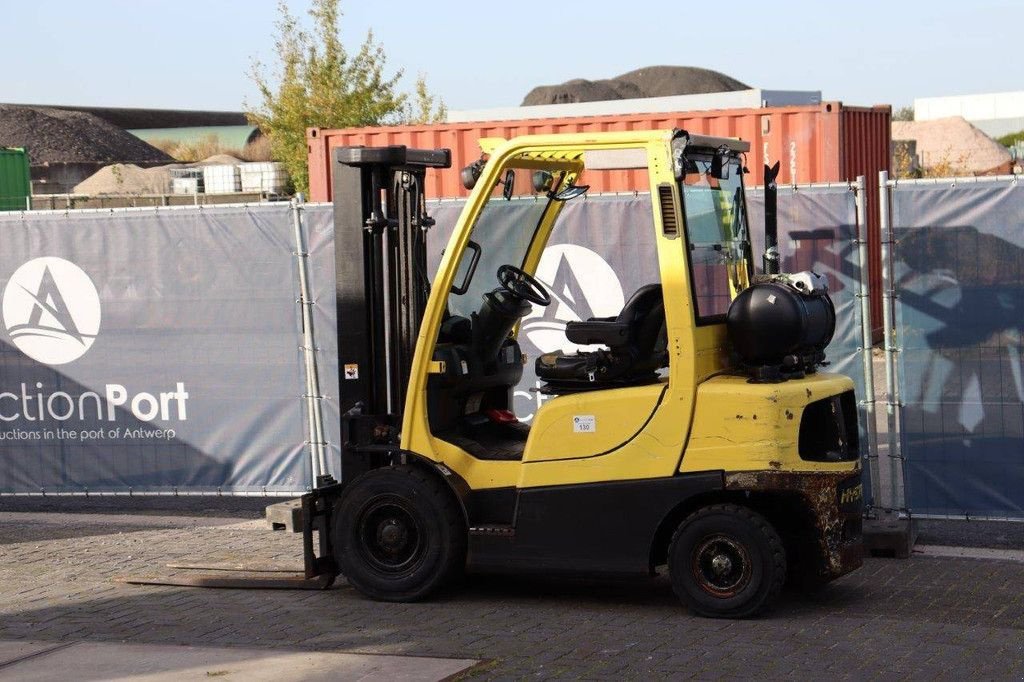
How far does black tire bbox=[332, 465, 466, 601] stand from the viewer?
730 centimetres

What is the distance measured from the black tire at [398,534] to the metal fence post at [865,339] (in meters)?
2.75

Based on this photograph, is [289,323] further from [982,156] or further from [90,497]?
[982,156]

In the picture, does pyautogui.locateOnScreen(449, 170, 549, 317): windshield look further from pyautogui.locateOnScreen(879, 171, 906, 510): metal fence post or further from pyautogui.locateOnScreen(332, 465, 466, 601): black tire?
pyautogui.locateOnScreen(879, 171, 906, 510): metal fence post

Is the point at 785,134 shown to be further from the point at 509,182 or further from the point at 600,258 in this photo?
the point at 509,182

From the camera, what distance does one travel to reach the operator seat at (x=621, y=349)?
704cm

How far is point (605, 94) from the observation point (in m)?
64.3

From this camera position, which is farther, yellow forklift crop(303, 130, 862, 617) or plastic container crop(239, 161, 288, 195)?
plastic container crop(239, 161, 288, 195)

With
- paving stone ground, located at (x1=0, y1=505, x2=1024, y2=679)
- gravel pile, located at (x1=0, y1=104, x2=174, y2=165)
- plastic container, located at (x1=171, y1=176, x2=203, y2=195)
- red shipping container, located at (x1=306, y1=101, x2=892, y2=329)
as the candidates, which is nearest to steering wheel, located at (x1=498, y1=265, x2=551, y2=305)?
paving stone ground, located at (x1=0, y1=505, x2=1024, y2=679)

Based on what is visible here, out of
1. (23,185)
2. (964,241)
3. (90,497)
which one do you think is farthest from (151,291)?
(23,185)

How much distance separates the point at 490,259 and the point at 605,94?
187 feet

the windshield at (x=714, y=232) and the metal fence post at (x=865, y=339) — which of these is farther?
the metal fence post at (x=865, y=339)

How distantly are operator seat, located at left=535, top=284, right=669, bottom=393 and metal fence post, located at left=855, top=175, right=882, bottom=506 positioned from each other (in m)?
1.96

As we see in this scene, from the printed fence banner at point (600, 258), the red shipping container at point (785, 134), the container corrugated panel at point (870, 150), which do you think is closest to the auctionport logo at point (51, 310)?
the printed fence banner at point (600, 258)

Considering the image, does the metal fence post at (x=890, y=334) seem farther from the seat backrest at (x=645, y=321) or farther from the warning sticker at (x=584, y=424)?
the warning sticker at (x=584, y=424)
